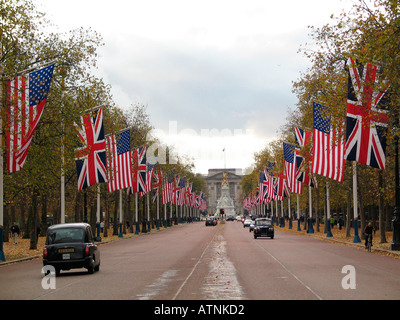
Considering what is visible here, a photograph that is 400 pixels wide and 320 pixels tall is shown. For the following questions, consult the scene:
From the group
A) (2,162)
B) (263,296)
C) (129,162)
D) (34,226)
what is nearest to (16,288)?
(263,296)

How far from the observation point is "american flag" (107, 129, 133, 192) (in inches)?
1993

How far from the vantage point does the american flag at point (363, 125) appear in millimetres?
30312

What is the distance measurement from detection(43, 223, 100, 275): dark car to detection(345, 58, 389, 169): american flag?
46.1ft

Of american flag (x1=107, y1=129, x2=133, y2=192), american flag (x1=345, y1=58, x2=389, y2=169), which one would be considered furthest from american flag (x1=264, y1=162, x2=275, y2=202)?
american flag (x1=345, y1=58, x2=389, y2=169)

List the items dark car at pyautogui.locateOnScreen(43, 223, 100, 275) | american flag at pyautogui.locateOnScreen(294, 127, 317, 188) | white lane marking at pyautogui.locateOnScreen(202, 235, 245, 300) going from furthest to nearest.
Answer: american flag at pyautogui.locateOnScreen(294, 127, 317, 188), dark car at pyautogui.locateOnScreen(43, 223, 100, 275), white lane marking at pyautogui.locateOnScreen(202, 235, 245, 300)

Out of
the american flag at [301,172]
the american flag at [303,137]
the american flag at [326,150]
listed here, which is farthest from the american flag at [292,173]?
the american flag at [326,150]

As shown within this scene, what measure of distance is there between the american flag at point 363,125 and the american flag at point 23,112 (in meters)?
14.4

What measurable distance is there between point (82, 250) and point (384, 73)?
1443 cm

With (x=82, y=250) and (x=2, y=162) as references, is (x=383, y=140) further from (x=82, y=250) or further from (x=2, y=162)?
(x=2, y=162)

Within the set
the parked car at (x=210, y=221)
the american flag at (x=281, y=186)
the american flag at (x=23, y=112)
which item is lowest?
the parked car at (x=210, y=221)

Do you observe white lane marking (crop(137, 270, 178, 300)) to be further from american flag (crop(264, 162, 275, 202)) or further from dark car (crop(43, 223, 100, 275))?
american flag (crop(264, 162, 275, 202))

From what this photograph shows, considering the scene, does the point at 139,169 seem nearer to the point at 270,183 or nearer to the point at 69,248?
the point at 270,183

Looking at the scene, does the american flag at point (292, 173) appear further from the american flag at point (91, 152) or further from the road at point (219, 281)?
the road at point (219, 281)

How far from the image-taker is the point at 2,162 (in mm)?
32469
